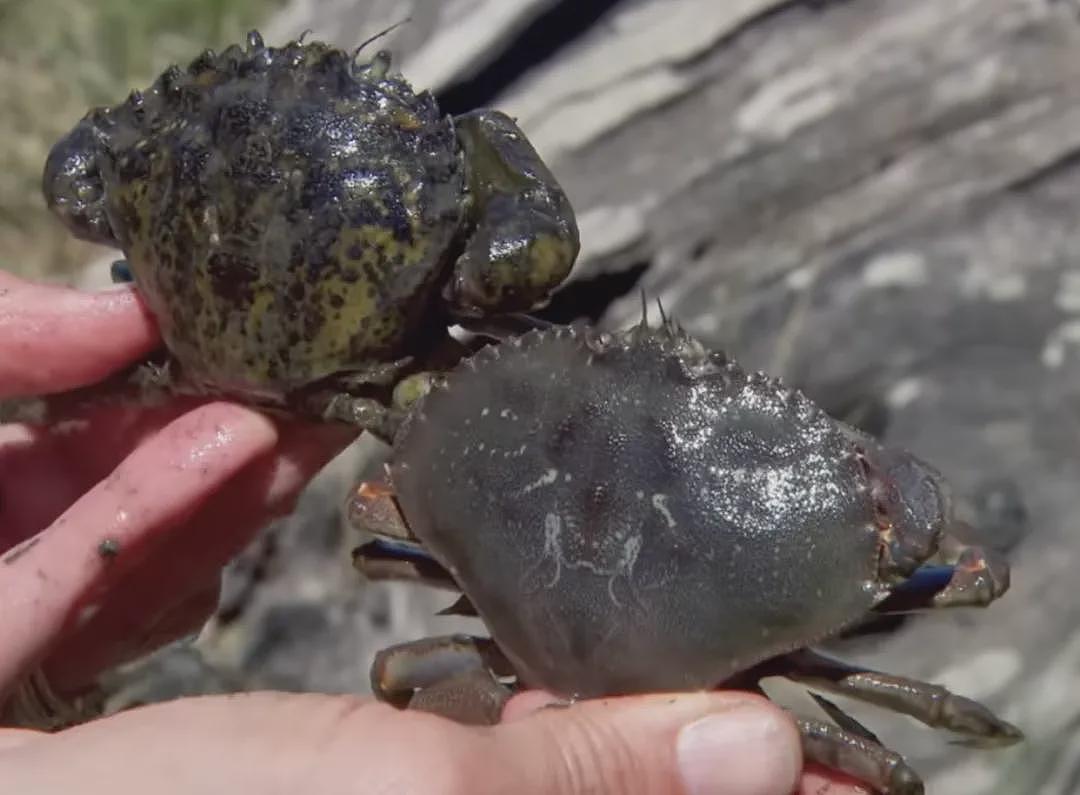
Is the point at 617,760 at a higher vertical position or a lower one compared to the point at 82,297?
lower

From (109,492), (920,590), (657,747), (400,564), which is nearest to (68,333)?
(109,492)

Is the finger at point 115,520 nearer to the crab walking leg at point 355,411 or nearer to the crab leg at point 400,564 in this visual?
the crab walking leg at point 355,411

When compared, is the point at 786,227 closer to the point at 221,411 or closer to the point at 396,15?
the point at 396,15

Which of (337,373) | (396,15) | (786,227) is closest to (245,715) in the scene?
(337,373)

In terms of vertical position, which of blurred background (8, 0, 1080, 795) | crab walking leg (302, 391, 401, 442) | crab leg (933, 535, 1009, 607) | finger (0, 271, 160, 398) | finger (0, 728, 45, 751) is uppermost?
finger (0, 271, 160, 398)

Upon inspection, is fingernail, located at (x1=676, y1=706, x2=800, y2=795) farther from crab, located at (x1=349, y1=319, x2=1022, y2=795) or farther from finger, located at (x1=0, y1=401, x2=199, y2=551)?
finger, located at (x1=0, y1=401, x2=199, y2=551)

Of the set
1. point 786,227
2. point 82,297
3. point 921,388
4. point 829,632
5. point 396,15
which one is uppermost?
point 82,297

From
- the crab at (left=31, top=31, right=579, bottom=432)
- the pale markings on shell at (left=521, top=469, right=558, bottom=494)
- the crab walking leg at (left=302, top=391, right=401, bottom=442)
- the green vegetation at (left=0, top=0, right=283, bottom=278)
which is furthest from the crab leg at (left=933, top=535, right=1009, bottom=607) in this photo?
the green vegetation at (left=0, top=0, right=283, bottom=278)
